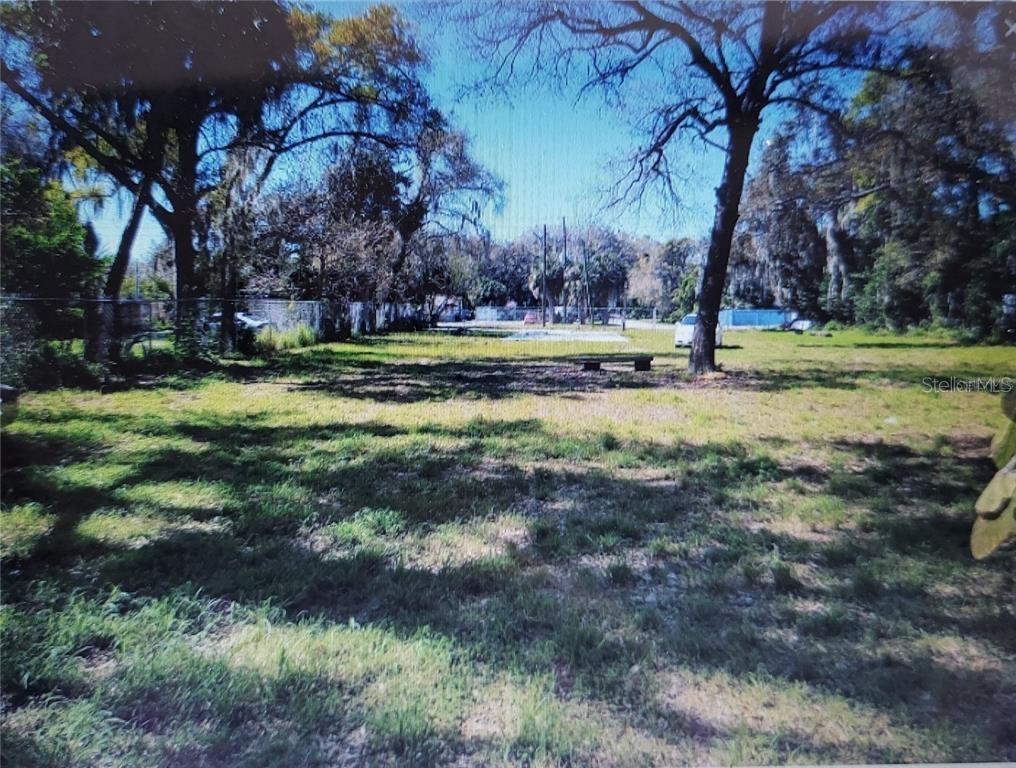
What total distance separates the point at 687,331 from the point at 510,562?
1.21 m

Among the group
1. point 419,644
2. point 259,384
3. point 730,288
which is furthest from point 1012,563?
point 259,384

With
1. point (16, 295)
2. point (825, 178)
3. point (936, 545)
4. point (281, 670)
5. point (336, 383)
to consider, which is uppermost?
point (825, 178)

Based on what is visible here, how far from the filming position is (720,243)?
2.20 meters

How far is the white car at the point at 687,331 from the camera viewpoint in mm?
2377

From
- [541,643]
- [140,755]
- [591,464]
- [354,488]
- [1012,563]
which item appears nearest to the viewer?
[140,755]

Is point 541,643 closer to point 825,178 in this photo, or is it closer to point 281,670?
point 281,670

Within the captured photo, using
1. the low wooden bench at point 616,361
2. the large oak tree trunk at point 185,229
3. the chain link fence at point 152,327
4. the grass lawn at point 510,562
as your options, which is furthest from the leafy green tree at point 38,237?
the low wooden bench at point 616,361

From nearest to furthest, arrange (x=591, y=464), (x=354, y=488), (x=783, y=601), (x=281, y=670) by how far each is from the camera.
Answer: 1. (x=281, y=670)
2. (x=783, y=601)
3. (x=354, y=488)
4. (x=591, y=464)

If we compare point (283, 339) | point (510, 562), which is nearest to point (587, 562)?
point (510, 562)

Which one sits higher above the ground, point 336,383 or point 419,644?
point 336,383

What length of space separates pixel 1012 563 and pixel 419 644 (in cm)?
189

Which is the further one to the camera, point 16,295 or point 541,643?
point 16,295

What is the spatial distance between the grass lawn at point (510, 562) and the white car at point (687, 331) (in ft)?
0.18

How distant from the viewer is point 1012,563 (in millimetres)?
1869
